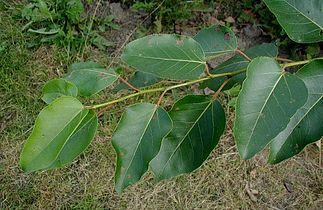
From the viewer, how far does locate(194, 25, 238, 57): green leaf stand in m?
0.91

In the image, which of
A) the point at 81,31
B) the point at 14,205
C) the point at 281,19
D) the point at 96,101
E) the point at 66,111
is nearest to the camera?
the point at 66,111

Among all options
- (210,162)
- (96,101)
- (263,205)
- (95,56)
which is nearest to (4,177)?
(96,101)

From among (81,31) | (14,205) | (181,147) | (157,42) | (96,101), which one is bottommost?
(14,205)

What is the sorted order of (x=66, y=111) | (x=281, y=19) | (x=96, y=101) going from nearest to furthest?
(x=66, y=111) < (x=281, y=19) < (x=96, y=101)

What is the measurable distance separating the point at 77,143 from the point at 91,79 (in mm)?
158

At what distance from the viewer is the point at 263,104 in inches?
27.3

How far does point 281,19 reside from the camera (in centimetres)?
82

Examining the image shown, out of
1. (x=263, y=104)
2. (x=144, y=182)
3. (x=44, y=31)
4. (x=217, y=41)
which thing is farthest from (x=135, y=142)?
(x=44, y=31)

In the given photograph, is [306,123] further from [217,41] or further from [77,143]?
[77,143]

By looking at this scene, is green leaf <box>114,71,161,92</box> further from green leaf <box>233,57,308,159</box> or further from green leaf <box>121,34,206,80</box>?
green leaf <box>233,57,308,159</box>

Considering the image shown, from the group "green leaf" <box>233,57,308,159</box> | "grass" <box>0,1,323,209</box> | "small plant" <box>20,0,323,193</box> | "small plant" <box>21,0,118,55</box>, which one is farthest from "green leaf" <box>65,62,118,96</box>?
"small plant" <box>21,0,118,55</box>

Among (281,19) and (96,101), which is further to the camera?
(96,101)

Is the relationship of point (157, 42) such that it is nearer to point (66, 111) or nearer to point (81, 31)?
point (66, 111)

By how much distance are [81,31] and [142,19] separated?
323 mm
